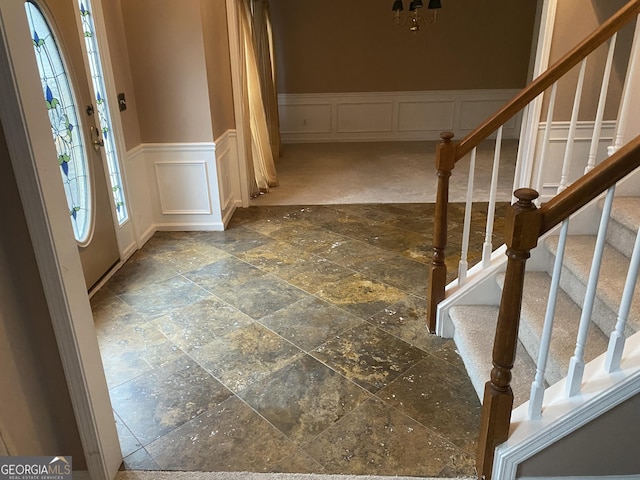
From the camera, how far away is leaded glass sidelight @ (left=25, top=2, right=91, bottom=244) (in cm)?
272

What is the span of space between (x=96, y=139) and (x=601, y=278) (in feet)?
10.3

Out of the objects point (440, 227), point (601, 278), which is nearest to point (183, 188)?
point (440, 227)

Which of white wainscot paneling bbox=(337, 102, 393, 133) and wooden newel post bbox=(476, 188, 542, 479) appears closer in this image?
wooden newel post bbox=(476, 188, 542, 479)

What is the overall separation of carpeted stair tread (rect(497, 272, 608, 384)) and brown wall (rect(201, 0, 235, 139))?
9.35 ft

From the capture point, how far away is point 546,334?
61.4 inches

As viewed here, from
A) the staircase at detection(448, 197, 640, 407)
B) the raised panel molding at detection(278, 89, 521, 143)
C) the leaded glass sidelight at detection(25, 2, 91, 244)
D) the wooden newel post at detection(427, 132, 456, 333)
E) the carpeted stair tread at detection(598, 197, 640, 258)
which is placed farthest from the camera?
the raised panel molding at detection(278, 89, 521, 143)

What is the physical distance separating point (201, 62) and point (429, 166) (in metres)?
3.56

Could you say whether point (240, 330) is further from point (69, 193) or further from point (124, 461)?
point (69, 193)

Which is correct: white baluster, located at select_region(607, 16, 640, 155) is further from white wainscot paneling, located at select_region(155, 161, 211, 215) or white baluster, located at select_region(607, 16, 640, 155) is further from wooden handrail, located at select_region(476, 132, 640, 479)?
white wainscot paneling, located at select_region(155, 161, 211, 215)

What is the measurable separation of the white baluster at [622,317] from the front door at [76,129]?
2.67 m

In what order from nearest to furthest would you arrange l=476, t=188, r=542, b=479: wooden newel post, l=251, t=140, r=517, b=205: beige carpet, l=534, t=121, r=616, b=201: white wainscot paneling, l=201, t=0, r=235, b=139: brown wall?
l=476, t=188, r=542, b=479: wooden newel post
l=201, t=0, r=235, b=139: brown wall
l=534, t=121, r=616, b=201: white wainscot paneling
l=251, t=140, r=517, b=205: beige carpet

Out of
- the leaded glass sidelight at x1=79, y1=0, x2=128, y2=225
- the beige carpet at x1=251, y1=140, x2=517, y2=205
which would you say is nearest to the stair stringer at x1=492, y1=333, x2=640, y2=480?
the leaded glass sidelight at x1=79, y1=0, x2=128, y2=225

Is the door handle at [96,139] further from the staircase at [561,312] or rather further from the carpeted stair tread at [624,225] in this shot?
the carpeted stair tread at [624,225]

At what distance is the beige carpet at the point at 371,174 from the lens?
5176 millimetres
